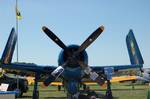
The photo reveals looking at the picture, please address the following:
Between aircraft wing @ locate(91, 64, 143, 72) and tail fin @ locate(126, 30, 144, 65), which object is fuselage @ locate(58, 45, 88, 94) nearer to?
aircraft wing @ locate(91, 64, 143, 72)

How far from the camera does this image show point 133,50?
27.4m

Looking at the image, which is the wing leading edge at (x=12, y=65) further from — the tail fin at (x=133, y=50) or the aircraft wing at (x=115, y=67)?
the tail fin at (x=133, y=50)

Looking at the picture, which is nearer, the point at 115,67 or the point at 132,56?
the point at 115,67

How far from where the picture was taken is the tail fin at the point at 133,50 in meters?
26.6

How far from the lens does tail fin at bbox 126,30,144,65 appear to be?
26612 millimetres

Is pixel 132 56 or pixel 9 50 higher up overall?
pixel 9 50

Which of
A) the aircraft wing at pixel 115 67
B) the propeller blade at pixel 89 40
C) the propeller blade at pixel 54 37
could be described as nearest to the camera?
the propeller blade at pixel 54 37

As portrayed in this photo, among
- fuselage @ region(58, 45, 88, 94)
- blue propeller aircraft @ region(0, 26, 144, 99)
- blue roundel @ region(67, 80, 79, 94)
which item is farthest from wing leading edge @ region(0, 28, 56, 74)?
blue roundel @ region(67, 80, 79, 94)

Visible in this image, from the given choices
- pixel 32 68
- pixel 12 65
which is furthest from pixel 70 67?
pixel 12 65

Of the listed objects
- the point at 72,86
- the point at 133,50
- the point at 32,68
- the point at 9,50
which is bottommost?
the point at 72,86

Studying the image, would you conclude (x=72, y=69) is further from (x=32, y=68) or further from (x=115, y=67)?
(x=115, y=67)

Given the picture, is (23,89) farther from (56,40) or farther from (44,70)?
(56,40)

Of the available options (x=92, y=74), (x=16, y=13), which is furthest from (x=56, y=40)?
(x=16, y=13)

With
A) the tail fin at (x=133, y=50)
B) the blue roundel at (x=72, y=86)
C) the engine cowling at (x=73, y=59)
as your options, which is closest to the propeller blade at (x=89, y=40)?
the engine cowling at (x=73, y=59)
